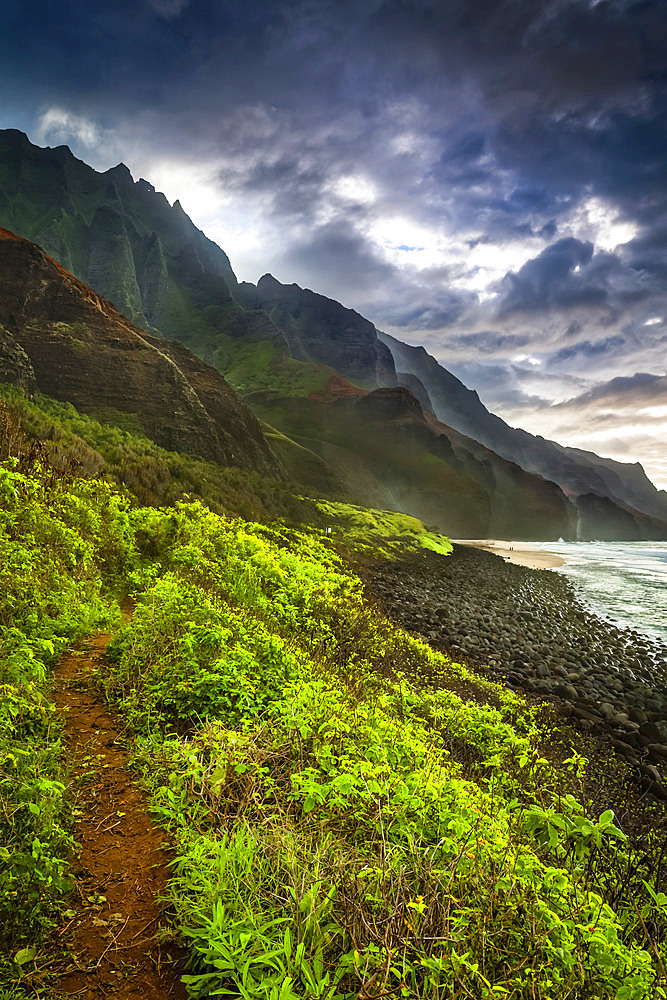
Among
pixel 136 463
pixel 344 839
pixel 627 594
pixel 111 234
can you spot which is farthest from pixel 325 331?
pixel 344 839

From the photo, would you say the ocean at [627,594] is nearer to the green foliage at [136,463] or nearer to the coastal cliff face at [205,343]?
the green foliage at [136,463]

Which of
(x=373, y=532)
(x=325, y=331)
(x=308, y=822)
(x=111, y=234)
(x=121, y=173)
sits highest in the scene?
(x=121, y=173)

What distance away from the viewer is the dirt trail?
6.30 ft

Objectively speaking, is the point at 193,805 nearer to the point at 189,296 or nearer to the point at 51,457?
the point at 51,457

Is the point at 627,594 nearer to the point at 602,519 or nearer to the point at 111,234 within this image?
the point at 111,234

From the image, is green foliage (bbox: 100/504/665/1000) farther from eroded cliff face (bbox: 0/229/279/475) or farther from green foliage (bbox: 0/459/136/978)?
eroded cliff face (bbox: 0/229/279/475)

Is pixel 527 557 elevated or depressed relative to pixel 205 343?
depressed

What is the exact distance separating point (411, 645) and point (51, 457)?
8486mm

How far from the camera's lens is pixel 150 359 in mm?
21562

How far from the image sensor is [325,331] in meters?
127

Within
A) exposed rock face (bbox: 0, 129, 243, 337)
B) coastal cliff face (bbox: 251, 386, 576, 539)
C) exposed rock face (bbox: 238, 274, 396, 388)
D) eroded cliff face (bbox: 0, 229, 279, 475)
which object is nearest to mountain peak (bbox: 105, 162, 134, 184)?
exposed rock face (bbox: 0, 129, 243, 337)

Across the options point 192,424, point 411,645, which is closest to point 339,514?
point 192,424

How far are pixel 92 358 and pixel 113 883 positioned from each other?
2171 centimetres

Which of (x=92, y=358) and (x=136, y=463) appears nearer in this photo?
(x=136, y=463)
